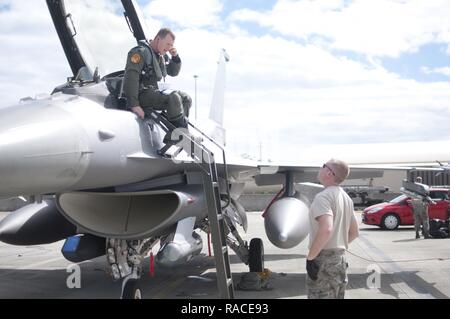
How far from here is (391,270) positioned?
31.0ft

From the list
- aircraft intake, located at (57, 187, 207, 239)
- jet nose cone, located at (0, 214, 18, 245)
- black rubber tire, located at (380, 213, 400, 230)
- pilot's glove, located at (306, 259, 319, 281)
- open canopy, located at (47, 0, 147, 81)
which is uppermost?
open canopy, located at (47, 0, 147, 81)

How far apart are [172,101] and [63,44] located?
Result: 1963mm

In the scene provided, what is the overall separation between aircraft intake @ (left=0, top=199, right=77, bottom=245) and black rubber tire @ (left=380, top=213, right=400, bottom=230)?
13.0 meters

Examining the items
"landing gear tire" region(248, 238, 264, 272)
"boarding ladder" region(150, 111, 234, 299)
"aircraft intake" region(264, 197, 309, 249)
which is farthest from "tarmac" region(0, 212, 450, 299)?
"boarding ladder" region(150, 111, 234, 299)

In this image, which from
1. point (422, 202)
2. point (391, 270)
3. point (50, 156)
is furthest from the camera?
point (422, 202)

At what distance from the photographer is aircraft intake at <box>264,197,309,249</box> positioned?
25.4 feet

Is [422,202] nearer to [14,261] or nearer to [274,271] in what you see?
[274,271]

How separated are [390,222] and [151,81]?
14.4 meters

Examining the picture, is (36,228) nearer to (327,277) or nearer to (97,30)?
(97,30)

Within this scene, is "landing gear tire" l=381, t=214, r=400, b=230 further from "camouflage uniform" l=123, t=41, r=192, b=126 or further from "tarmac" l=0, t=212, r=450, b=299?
"camouflage uniform" l=123, t=41, r=192, b=126

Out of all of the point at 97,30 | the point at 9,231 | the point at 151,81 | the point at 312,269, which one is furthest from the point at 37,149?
the point at 9,231

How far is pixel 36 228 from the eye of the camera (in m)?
7.86

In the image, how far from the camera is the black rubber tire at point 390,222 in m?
18.6

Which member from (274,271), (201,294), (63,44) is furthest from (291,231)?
(63,44)
